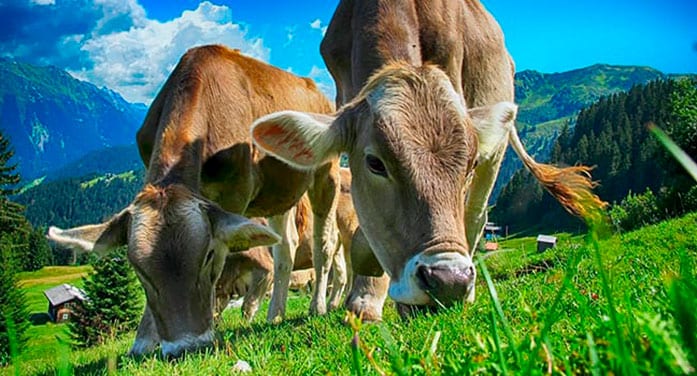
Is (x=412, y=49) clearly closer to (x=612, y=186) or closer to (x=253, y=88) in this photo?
(x=253, y=88)

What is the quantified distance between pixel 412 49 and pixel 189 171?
2775 mm

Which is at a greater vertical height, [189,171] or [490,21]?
[490,21]

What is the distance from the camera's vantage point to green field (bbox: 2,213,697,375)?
968mm

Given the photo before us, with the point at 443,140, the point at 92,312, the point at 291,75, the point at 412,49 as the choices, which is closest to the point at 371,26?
the point at 412,49

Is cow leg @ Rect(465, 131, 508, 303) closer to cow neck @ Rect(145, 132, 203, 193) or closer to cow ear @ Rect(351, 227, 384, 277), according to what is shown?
cow ear @ Rect(351, 227, 384, 277)

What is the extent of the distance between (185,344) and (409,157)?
2.54m

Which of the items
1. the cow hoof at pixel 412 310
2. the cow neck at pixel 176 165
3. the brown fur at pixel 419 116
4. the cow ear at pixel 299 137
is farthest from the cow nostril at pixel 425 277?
the cow neck at pixel 176 165

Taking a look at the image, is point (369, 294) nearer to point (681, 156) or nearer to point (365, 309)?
point (365, 309)

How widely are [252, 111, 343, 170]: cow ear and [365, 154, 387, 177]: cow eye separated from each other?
53 cm

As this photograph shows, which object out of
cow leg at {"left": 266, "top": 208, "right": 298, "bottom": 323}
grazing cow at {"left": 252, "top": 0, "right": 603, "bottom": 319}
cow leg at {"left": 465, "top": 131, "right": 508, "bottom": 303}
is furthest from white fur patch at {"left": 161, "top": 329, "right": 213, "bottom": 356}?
cow leg at {"left": 266, "top": 208, "right": 298, "bottom": 323}

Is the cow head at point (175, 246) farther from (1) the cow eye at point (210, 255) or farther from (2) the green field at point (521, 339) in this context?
(2) the green field at point (521, 339)

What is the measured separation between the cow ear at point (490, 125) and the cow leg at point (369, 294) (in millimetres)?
1638

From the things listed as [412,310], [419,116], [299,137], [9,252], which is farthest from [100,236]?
[9,252]

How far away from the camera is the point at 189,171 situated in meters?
6.21
